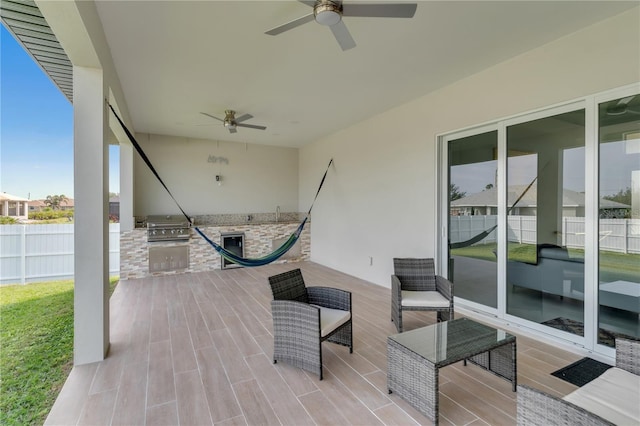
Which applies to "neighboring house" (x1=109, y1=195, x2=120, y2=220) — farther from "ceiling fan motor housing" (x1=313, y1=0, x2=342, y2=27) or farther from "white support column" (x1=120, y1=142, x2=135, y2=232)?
"ceiling fan motor housing" (x1=313, y1=0, x2=342, y2=27)

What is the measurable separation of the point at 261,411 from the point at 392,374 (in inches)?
34.2

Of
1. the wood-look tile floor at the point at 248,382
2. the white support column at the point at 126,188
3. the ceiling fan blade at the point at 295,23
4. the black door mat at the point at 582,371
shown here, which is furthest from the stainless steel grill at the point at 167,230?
the black door mat at the point at 582,371

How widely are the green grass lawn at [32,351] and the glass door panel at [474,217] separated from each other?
391 centimetres

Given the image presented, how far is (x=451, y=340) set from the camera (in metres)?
1.99

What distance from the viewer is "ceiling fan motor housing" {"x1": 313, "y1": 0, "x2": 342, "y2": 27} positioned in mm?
1879

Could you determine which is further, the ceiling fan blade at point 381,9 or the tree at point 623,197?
the tree at point 623,197

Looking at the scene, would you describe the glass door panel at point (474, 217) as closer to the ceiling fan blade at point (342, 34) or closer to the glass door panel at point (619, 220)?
the glass door panel at point (619, 220)

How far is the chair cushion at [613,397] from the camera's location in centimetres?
126

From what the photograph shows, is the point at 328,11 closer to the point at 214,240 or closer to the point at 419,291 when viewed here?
the point at 419,291

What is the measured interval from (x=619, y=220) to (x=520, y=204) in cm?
76

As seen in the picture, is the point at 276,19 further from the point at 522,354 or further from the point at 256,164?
the point at 256,164

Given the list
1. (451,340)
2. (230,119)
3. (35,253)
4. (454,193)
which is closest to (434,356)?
(451,340)

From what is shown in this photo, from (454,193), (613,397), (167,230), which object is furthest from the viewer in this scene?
(167,230)

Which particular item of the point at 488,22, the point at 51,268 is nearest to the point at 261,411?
the point at 488,22
